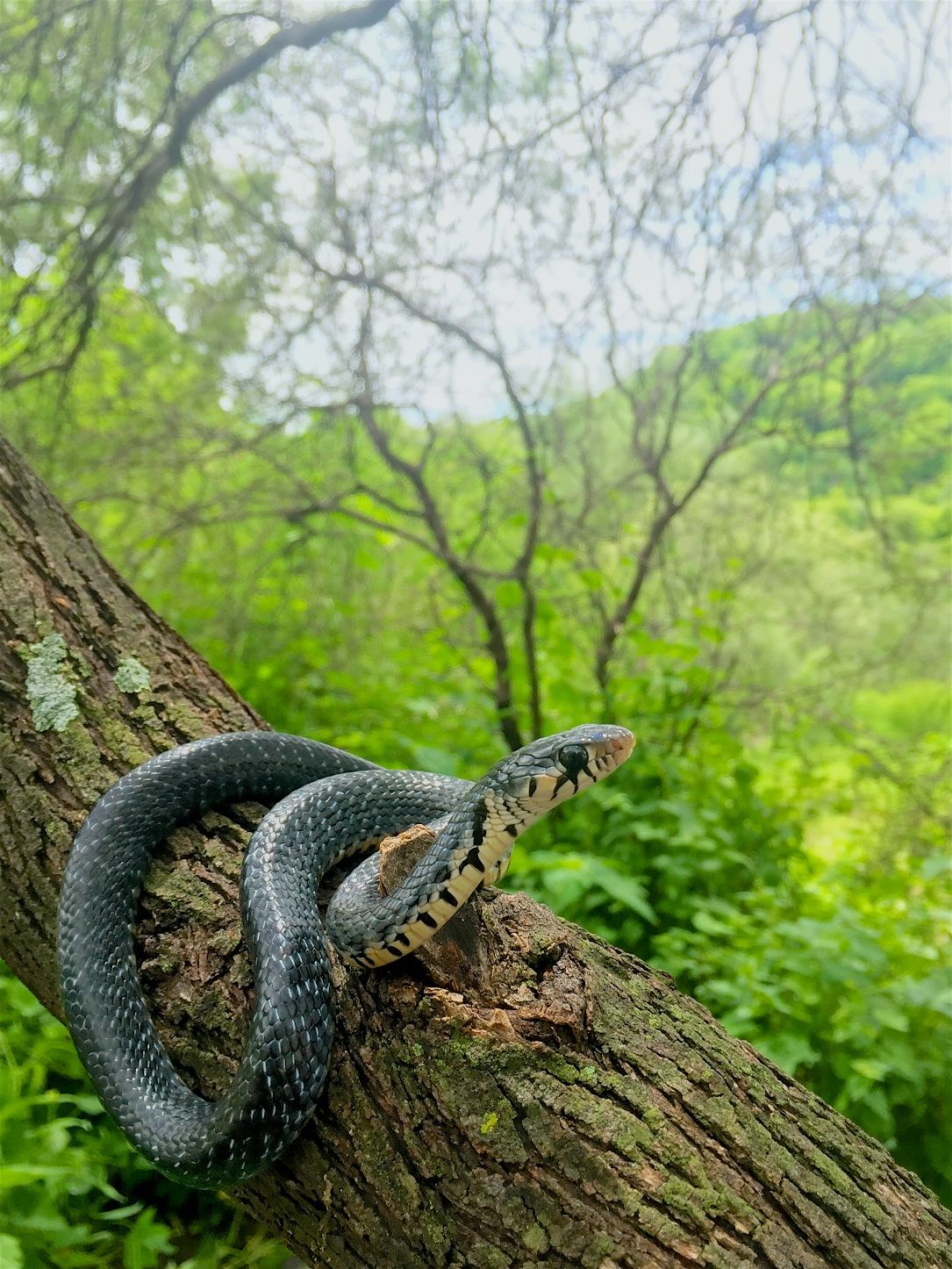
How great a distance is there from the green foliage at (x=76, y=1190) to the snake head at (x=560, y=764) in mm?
1513

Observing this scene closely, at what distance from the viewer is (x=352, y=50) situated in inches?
186

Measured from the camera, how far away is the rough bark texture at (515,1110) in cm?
138

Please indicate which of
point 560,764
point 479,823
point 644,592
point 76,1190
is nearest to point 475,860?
point 479,823

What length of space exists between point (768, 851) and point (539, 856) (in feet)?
7.58

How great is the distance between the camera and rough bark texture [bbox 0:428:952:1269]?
4.53 ft

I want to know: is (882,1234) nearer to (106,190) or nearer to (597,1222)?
(597,1222)

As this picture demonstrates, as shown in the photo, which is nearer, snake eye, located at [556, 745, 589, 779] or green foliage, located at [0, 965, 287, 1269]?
snake eye, located at [556, 745, 589, 779]

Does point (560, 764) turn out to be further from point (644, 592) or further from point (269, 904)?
point (644, 592)

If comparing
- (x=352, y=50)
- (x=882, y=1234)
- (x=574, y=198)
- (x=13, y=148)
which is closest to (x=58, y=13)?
(x=13, y=148)

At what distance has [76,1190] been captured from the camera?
7.49ft

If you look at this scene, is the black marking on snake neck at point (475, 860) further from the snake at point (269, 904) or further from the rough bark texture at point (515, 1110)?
the rough bark texture at point (515, 1110)

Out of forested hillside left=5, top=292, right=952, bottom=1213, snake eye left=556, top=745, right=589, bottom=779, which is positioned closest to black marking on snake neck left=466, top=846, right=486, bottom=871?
snake eye left=556, top=745, right=589, bottom=779

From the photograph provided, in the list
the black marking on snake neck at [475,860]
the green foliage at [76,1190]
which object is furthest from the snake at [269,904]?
the green foliage at [76,1190]

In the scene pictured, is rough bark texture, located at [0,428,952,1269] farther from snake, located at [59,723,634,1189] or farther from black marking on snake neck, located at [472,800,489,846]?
black marking on snake neck, located at [472,800,489,846]
